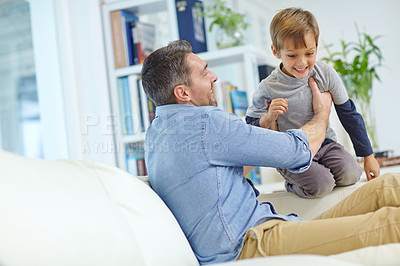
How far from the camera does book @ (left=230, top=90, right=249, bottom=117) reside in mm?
2822

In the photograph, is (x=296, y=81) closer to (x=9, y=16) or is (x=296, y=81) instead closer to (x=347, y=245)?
(x=347, y=245)

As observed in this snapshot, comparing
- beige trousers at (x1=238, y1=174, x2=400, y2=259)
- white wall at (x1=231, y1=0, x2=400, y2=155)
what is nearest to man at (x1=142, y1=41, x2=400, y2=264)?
beige trousers at (x1=238, y1=174, x2=400, y2=259)

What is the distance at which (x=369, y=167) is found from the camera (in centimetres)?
176

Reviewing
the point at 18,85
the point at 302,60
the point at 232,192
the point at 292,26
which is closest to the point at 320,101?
the point at 302,60

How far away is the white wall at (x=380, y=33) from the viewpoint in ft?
10.3

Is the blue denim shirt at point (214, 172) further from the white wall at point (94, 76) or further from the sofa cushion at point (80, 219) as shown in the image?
the white wall at point (94, 76)

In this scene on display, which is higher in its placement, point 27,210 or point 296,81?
point 296,81

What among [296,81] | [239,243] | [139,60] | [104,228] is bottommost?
[239,243]

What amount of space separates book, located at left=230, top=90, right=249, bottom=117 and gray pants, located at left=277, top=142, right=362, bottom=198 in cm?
108

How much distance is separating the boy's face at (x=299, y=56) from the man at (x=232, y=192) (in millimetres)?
364

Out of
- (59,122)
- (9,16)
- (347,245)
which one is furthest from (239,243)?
(9,16)

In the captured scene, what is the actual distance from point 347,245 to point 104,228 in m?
0.53

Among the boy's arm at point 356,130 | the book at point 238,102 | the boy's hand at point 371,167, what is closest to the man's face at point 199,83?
the boy's arm at point 356,130

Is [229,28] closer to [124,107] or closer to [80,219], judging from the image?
[124,107]
